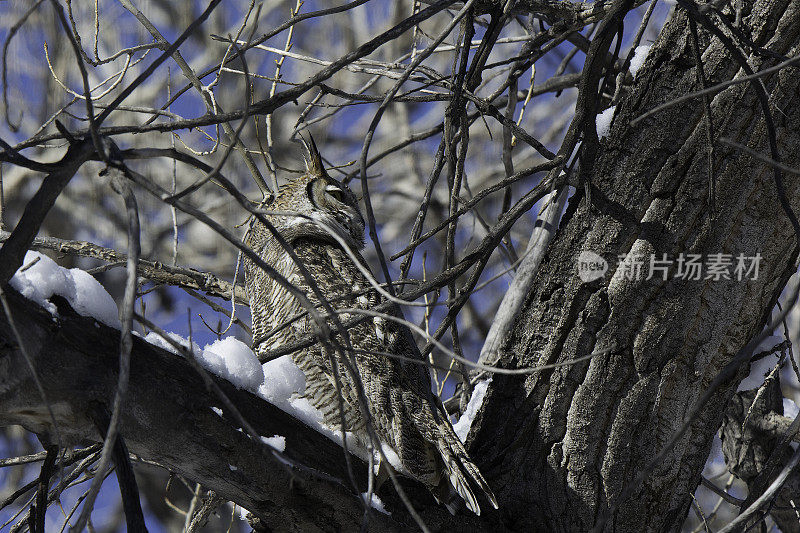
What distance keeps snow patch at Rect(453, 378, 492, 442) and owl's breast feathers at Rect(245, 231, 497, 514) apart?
0.06 m

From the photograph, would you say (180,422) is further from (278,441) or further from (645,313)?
(645,313)

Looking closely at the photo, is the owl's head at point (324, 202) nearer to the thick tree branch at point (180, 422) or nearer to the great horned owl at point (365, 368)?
the great horned owl at point (365, 368)

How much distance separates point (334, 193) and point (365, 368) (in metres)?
1.44

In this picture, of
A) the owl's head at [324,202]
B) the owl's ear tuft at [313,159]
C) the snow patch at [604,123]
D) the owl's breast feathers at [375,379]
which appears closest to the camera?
the owl's breast feathers at [375,379]

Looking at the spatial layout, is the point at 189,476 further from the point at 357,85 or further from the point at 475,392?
the point at 357,85

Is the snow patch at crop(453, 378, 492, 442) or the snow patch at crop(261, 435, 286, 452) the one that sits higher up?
the snow patch at crop(453, 378, 492, 442)

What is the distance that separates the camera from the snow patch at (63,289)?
4.76ft

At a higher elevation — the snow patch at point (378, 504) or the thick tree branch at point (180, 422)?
the thick tree branch at point (180, 422)

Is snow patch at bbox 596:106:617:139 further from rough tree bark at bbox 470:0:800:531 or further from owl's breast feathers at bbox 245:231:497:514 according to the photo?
owl's breast feathers at bbox 245:231:497:514

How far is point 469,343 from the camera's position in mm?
6488

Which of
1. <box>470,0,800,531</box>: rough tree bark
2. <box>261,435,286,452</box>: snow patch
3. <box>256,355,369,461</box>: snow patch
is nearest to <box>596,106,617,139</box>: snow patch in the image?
<box>470,0,800,531</box>: rough tree bark

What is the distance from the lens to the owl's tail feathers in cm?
201

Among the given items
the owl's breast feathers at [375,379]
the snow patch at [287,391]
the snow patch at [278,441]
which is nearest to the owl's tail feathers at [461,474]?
the owl's breast feathers at [375,379]

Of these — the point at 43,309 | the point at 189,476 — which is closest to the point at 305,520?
the point at 189,476
